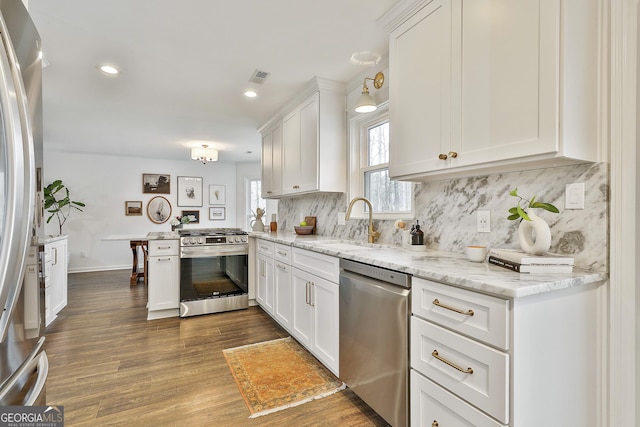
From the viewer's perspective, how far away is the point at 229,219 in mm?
7586

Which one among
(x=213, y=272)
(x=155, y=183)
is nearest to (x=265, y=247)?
(x=213, y=272)

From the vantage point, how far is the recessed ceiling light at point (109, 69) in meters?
2.62

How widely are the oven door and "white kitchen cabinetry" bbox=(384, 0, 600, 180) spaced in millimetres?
2594

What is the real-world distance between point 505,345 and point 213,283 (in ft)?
10.6

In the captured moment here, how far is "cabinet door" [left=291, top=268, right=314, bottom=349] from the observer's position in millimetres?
2414

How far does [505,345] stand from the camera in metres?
1.04

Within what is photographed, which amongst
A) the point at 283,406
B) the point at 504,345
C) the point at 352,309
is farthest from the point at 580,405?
the point at 283,406

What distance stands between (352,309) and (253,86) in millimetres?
2326

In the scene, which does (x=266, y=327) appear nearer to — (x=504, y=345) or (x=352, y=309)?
(x=352, y=309)

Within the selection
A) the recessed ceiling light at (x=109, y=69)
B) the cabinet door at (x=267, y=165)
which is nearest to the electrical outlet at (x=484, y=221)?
the cabinet door at (x=267, y=165)

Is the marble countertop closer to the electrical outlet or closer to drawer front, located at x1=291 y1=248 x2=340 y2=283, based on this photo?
the electrical outlet

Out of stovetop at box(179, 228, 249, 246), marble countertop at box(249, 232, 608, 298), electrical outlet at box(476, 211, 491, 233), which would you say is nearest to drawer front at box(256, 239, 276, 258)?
stovetop at box(179, 228, 249, 246)

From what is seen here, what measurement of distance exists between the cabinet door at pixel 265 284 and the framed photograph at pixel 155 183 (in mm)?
4316

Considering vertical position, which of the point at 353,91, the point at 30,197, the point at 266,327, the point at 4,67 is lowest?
the point at 266,327
